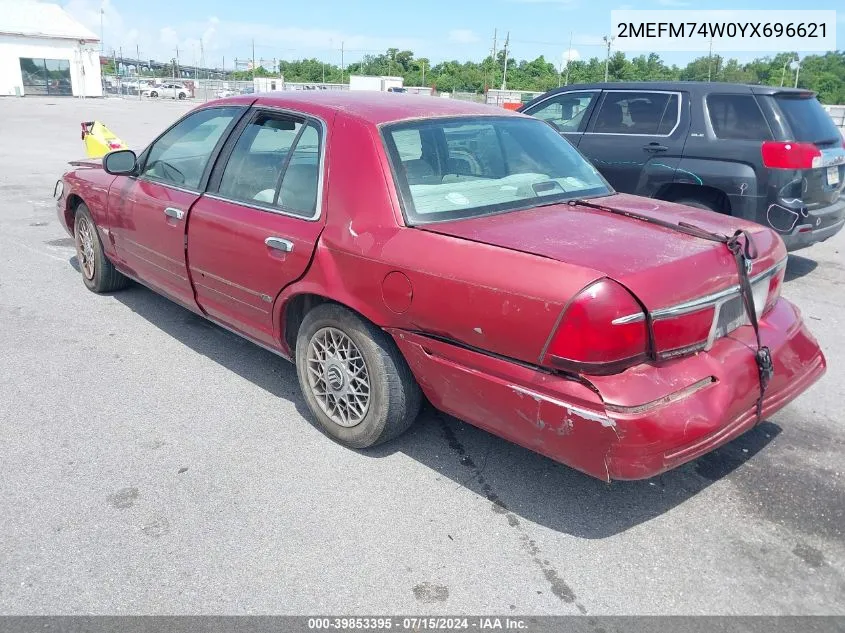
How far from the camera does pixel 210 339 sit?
4973 mm

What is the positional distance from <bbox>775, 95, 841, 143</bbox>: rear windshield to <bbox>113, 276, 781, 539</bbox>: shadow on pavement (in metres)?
3.77

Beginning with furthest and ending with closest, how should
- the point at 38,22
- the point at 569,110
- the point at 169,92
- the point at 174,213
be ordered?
the point at 169,92, the point at 38,22, the point at 569,110, the point at 174,213

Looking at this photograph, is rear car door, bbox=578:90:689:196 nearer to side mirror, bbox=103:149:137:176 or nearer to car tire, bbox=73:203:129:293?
side mirror, bbox=103:149:137:176

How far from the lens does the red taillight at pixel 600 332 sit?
2486 mm

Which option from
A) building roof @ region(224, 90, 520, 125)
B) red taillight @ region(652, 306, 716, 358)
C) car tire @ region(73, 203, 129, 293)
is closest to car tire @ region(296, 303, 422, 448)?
building roof @ region(224, 90, 520, 125)

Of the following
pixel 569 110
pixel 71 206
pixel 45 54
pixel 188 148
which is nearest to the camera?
pixel 188 148

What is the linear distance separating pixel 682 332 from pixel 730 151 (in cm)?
442

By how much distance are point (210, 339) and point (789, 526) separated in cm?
373

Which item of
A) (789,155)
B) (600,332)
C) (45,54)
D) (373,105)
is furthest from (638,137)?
(45,54)

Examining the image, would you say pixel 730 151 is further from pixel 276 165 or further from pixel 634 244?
pixel 276 165

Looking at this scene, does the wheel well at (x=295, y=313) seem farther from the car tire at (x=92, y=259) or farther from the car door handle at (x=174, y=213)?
the car tire at (x=92, y=259)

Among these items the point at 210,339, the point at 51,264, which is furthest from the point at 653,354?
the point at 51,264

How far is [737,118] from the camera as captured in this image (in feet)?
21.3

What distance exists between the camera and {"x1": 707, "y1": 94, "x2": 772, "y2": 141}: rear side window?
634 centimetres
